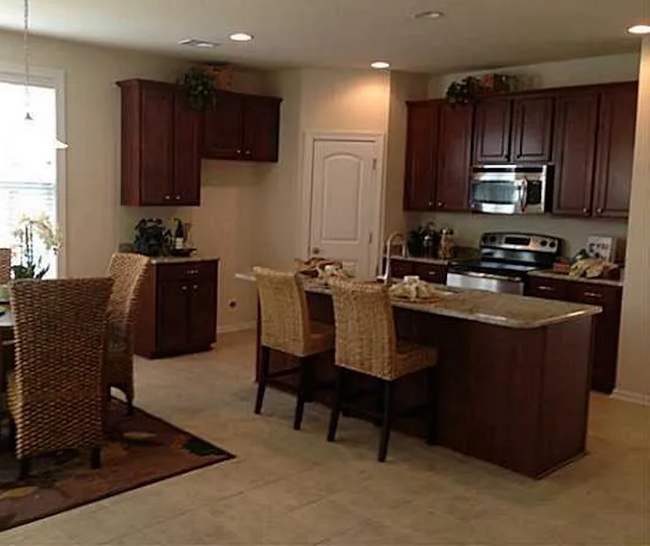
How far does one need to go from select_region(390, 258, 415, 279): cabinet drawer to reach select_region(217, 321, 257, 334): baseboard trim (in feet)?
5.69

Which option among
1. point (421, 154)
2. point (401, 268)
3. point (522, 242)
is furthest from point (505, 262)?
point (421, 154)

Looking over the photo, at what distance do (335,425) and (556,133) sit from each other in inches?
132

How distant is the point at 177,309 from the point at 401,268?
2186 millimetres

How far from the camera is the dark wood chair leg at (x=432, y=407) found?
4363 mm

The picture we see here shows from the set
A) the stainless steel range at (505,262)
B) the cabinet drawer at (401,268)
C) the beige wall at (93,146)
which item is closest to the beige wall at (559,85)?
the stainless steel range at (505,262)

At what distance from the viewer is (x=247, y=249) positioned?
25.3 ft

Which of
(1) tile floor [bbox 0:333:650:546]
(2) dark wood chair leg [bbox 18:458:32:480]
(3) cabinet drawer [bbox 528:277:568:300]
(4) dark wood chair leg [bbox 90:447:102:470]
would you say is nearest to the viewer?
(1) tile floor [bbox 0:333:650:546]

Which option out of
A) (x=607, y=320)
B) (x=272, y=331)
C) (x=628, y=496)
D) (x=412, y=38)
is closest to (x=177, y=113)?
(x=412, y=38)

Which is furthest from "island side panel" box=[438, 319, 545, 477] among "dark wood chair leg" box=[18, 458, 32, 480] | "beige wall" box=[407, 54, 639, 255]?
"beige wall" box=[407, 54, 639, 255]

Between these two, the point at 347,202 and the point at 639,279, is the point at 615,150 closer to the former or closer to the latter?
the point at 639,279

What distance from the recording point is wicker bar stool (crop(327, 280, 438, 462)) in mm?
4082

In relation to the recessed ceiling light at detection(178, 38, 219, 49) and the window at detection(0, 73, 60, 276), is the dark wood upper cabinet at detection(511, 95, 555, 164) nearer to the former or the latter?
the recessed ceiling light at detection(178, 38, 219, 49)

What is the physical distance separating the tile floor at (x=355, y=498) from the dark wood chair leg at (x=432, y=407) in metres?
0.09

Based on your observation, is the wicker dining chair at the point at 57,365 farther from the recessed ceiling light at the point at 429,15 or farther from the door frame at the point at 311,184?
the door frame at the point at 311,184
